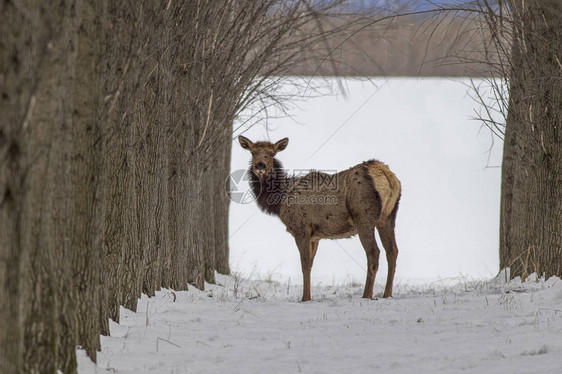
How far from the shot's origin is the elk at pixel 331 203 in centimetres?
1077

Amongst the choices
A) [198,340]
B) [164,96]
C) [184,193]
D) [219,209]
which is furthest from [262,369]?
[219,209]

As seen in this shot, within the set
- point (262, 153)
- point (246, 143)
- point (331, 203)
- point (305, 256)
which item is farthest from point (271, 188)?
point (305, 256)

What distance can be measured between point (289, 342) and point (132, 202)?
260 centimetres

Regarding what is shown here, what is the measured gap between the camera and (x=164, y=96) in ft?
28.8

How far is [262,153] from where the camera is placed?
11.9 metres

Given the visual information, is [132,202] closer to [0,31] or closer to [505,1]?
[0,31]

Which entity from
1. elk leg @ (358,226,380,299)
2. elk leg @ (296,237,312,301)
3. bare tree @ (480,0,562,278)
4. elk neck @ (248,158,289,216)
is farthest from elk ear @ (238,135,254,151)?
bare tree @ (480,0,562,278)

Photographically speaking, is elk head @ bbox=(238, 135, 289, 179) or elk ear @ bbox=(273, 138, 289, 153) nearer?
elk head @ bbox=(238, 135, 289, 179)

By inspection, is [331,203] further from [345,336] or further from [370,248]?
[345,336]

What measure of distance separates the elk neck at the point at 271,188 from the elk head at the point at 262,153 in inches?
4.7

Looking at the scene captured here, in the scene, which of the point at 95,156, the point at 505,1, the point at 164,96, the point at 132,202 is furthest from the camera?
the point at 505,1

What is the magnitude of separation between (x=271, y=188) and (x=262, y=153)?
0.67 meters

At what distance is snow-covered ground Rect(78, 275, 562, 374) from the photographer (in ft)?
16.5

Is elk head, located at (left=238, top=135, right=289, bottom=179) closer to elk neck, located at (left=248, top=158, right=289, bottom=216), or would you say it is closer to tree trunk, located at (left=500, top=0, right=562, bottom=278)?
elk neck, located at (left=248, top=158, right=289, bottom=216)
